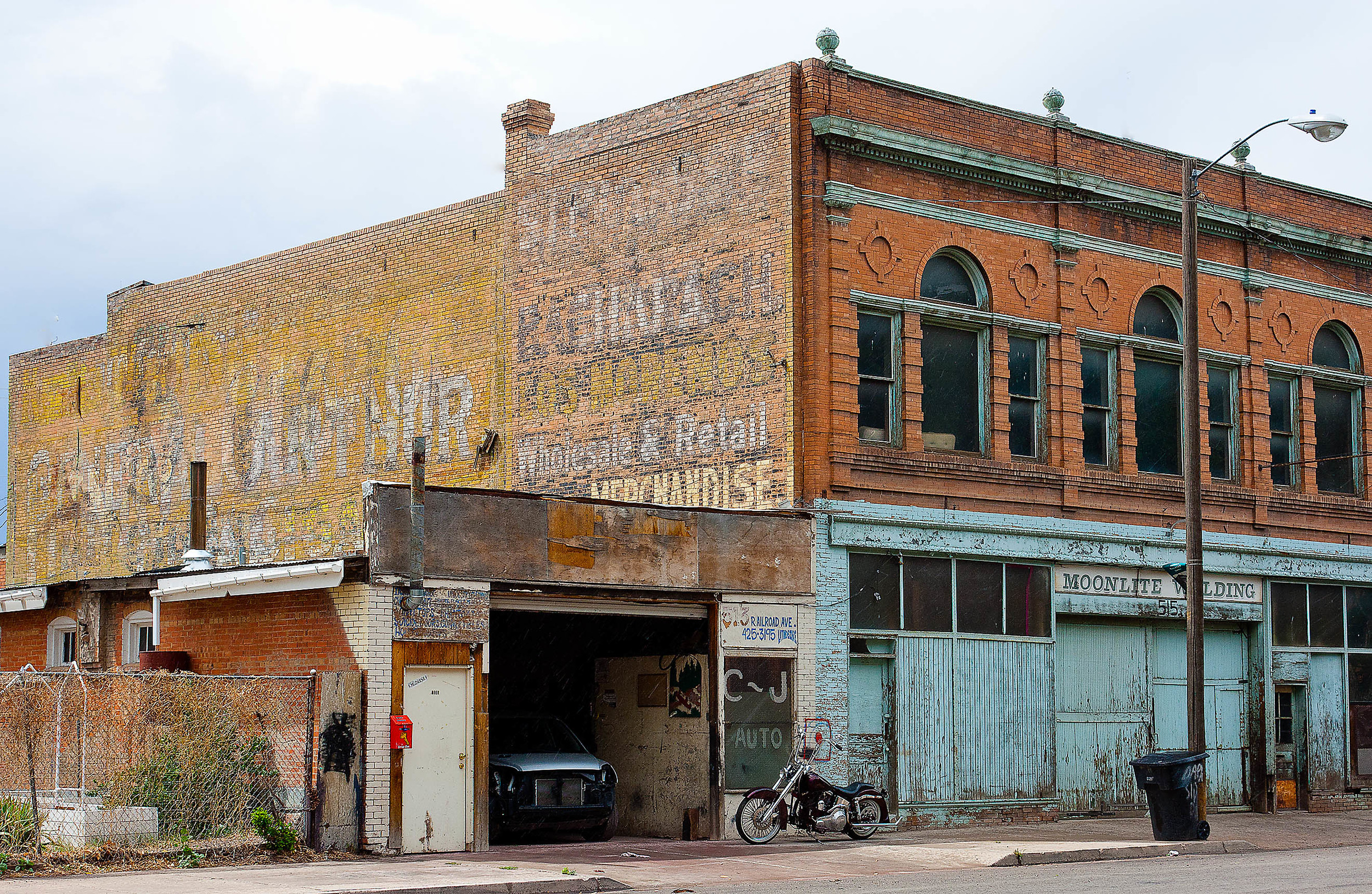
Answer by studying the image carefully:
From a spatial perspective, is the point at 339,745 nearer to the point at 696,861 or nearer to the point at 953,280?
the point at 696,861

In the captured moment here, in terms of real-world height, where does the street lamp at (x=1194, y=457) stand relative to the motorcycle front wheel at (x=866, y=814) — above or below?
above

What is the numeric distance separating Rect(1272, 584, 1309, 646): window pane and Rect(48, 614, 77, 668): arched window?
18.9 metres

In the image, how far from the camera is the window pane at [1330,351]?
92.2 feet

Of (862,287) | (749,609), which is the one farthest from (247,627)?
(862,287)

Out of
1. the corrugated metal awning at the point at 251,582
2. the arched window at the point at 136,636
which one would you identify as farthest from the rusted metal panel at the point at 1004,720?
the arched window at the point at 136,636

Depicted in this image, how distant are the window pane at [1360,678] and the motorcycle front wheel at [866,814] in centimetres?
1141

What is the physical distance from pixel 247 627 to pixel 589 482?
6.46 m

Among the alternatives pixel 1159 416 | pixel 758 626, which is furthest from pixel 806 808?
pixel 1159 416

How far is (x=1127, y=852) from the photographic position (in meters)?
18.8

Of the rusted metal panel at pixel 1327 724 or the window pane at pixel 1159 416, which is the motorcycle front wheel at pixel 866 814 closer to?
the window pane at pixel 1159 416

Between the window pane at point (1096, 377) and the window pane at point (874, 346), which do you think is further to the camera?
the window pane at point (1096, 377)

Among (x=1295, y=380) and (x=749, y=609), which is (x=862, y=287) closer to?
(x=749, y=609)

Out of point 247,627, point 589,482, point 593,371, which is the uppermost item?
point 593,371

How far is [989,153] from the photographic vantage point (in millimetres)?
23281
